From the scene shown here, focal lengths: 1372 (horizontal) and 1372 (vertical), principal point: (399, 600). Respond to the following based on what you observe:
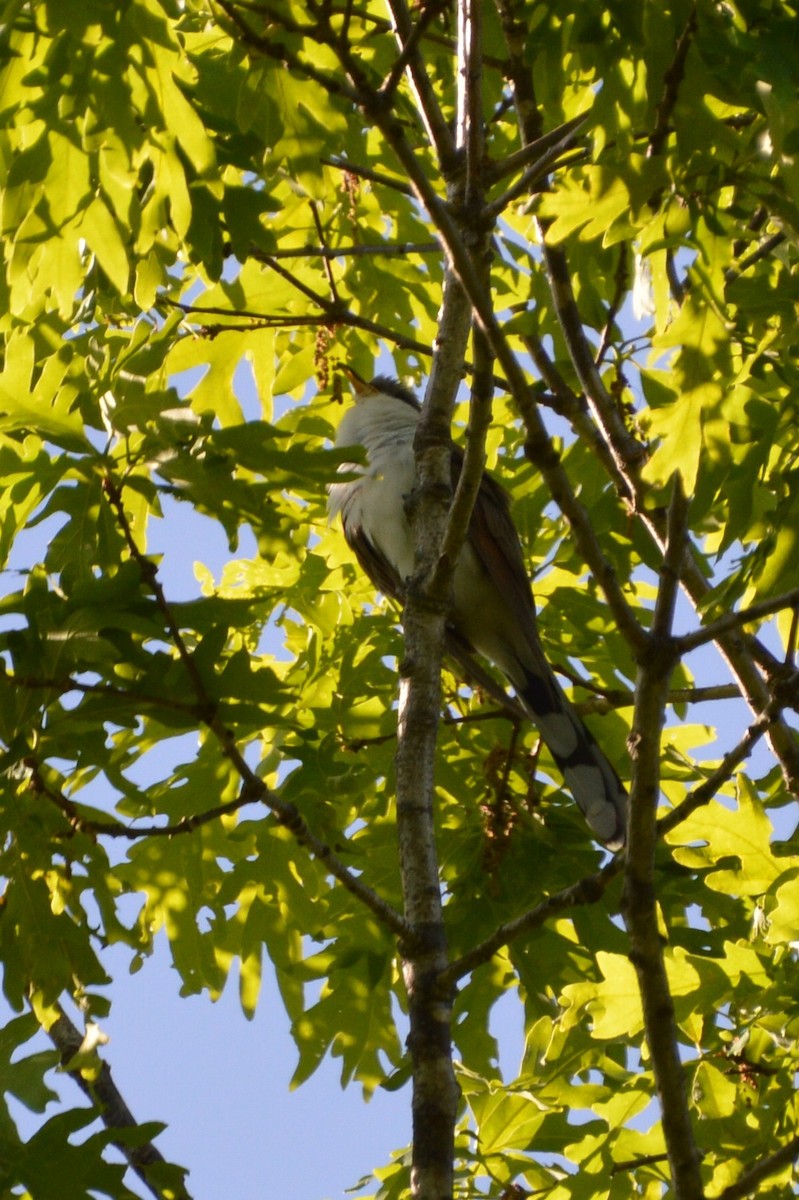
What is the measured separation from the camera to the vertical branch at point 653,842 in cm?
220

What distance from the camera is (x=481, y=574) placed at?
15.2 feet

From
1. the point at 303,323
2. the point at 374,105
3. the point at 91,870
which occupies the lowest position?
the point at 91,870

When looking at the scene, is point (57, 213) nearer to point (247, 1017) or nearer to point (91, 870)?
point (91, 870)

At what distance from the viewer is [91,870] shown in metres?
2.63

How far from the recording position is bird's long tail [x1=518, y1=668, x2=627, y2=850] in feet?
10.9

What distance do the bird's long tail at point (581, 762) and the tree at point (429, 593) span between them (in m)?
0.09

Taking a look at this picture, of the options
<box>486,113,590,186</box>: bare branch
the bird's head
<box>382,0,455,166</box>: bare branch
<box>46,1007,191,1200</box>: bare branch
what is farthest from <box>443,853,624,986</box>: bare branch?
the bird's head

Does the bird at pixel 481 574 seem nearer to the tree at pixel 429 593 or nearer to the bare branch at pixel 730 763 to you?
the tree at pixel 429 593

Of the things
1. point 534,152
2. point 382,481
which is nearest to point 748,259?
point 534,152

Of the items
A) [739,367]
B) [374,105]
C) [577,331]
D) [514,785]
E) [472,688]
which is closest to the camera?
[374,105]

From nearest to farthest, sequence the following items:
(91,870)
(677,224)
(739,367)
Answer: (677,224), (739,367), (91,870)

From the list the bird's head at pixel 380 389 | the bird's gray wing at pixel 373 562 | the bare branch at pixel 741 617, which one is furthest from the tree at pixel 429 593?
the bird's head at pixel 380 389

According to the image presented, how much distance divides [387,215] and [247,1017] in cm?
238

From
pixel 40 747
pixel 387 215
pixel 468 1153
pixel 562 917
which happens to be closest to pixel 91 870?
pixel 40 747
